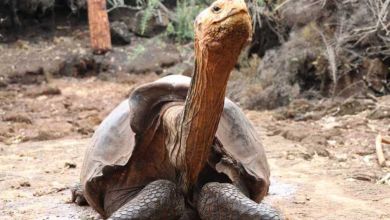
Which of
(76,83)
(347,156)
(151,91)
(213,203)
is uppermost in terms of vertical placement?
(151,91)

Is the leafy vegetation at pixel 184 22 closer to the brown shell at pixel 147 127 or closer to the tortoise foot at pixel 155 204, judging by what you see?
the brown shell at pixel 147 127

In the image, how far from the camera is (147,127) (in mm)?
2373

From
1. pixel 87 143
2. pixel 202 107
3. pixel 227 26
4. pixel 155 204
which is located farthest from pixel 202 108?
pixel 87 143

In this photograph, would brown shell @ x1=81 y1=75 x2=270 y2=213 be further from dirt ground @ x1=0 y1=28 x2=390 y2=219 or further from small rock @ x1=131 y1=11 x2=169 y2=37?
small rock @ x1=131 y1=11 x2=169 y2=37

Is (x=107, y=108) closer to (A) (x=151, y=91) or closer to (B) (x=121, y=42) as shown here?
(B) (x=121, y=42)

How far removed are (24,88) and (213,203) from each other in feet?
23.1

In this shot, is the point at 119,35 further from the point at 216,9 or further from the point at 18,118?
the point at 216,9

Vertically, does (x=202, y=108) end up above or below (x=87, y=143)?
above

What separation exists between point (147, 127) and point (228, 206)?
1.41 feet

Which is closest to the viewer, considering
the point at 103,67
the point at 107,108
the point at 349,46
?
the point at 349,46

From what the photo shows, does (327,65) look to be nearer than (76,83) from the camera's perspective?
Yes

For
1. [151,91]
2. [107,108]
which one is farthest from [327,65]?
[151,91]

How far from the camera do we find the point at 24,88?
8.84 m

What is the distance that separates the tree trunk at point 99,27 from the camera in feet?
32.0
